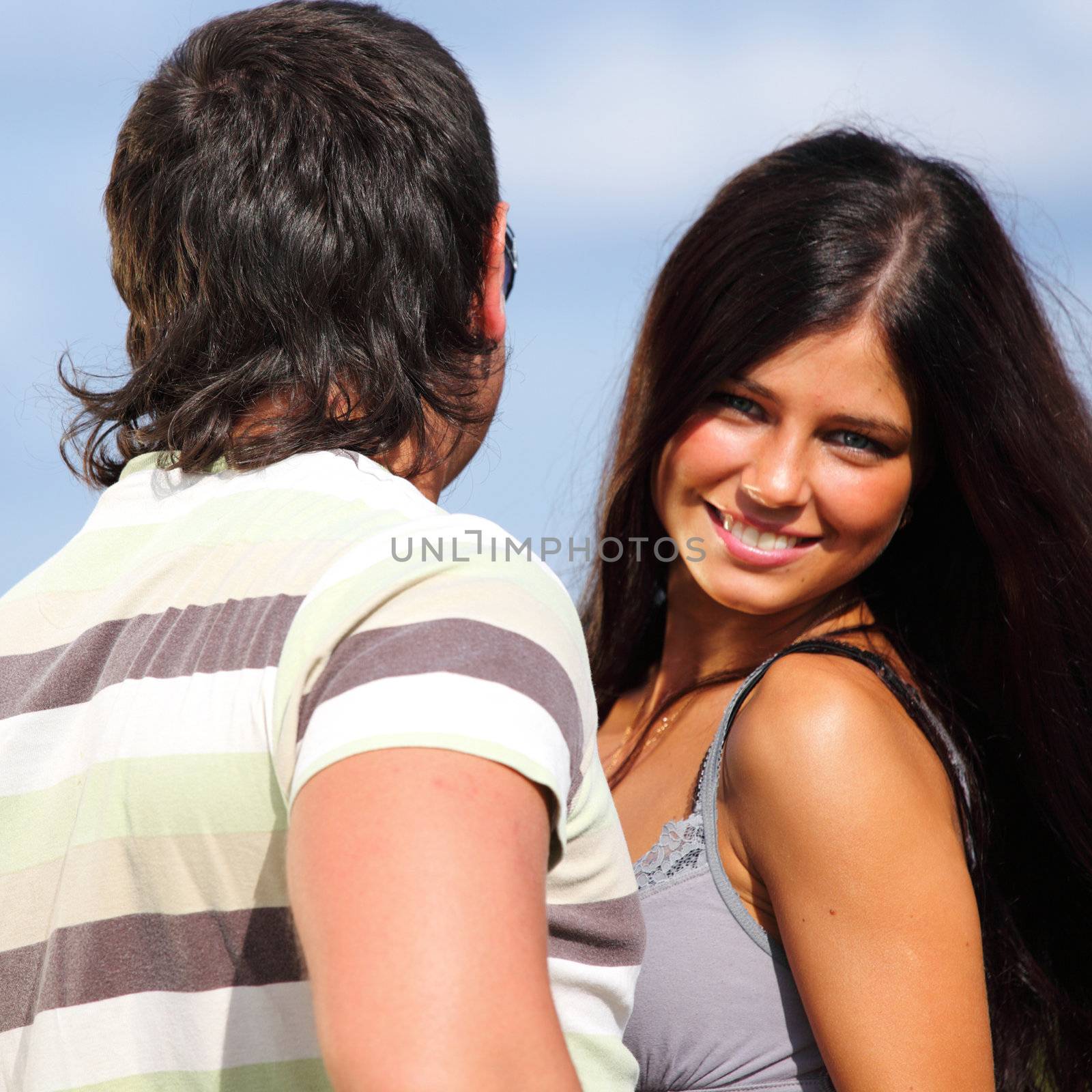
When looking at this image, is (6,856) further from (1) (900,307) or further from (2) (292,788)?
(1) (900,307)

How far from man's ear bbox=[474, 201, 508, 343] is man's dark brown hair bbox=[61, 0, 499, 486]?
38mm

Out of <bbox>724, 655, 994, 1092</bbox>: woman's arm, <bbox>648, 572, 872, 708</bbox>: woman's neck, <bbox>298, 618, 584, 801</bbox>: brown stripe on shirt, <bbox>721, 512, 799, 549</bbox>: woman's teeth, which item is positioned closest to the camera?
<bbox>298, 618, 584, 801</bbox>: brown stripe on shirt

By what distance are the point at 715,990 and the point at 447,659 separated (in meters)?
1.33

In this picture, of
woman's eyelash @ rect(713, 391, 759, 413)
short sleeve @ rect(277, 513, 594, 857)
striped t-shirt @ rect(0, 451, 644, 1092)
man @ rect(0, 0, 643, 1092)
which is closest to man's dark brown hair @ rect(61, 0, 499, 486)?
man @ rect(0, 0, 643, 1092)

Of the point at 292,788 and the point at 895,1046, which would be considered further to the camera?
the point at 895,1046

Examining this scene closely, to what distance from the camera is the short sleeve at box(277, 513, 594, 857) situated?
2.80 feet

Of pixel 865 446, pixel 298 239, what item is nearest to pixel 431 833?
pixel 298 239

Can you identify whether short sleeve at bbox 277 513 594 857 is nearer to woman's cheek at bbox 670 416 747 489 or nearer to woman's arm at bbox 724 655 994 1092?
woman's arm at bbox 724 655 994 1092

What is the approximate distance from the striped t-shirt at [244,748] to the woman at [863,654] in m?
0.74

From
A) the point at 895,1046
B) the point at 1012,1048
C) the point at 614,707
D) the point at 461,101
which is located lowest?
the point at 1012,1048

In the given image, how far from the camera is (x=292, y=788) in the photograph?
34.7 inches

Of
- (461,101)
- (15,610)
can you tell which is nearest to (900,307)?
(461,101)

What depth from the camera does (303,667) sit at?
0.93 m

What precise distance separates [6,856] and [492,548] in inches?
22.7
